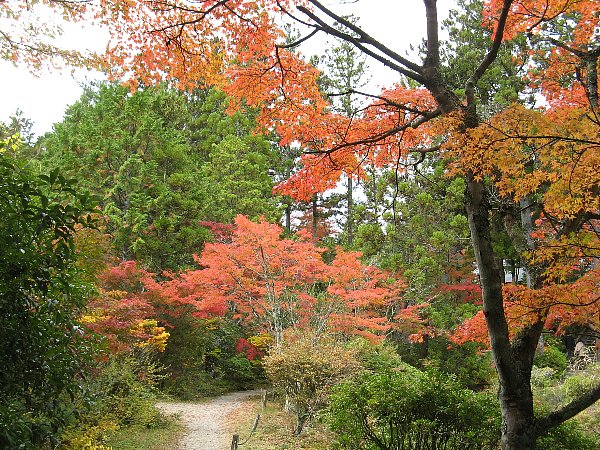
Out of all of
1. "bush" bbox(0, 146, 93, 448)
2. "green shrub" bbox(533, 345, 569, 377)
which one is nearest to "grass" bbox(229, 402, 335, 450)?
"bush" bbox(0, 146, 93, 448)

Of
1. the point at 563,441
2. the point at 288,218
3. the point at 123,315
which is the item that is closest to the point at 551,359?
the point at 563,441

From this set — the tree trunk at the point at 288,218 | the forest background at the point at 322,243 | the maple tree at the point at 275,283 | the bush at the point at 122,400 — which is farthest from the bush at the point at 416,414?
the tree trunk at the point at 288,218

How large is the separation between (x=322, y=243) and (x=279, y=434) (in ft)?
43.7

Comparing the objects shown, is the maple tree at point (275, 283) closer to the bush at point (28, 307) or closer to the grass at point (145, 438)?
the grass at point (145, 438)

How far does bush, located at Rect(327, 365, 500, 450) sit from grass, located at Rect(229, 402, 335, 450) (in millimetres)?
2530

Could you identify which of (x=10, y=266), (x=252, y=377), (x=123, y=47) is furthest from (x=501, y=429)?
(x=252, y=377)

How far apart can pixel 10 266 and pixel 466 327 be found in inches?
225

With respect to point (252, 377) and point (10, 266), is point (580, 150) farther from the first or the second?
point (252, 377)

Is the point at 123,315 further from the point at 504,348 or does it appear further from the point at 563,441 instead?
the point at 563,441

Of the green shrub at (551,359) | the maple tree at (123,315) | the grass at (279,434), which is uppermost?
Result: the maple tree at (123,315)

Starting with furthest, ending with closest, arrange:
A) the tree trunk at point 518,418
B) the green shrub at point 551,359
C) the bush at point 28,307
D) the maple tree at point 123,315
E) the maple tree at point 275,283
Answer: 1. the green shrub at point 551,359
2. the maple tree at point 275,283
3. the maple tree at point 123,315
4. the tree trunk at point 518,418
5. the bush at point 28,307

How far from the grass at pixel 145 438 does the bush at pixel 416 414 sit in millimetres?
4046

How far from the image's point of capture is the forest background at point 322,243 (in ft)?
9.15

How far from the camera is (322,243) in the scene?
21.4 m
